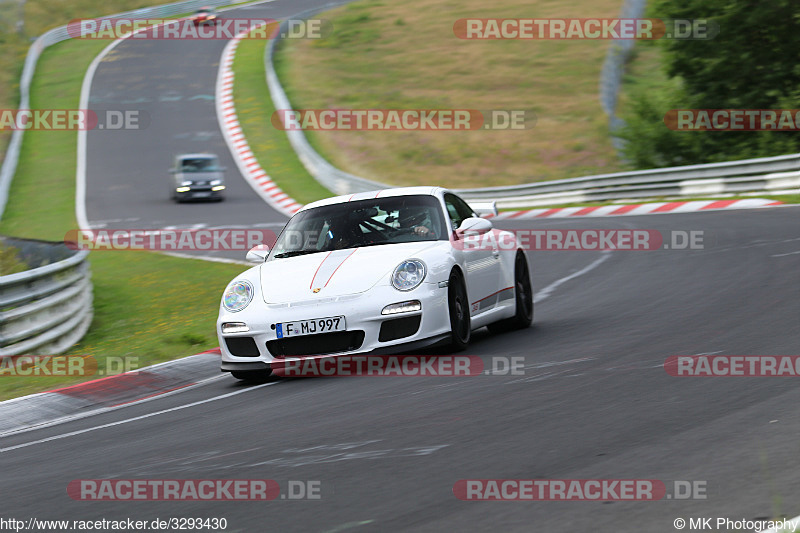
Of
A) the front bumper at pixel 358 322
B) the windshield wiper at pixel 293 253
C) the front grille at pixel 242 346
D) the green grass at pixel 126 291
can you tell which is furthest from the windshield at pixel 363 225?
the green grass at pixel 126 291

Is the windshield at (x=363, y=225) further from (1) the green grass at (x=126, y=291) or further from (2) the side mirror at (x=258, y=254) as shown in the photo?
(1) the green grass at (x=126, y=291)

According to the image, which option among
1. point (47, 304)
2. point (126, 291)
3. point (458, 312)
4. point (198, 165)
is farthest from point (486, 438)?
point (198, 165)

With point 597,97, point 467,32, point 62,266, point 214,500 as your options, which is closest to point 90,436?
point 214,500

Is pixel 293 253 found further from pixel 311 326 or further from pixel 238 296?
pixel 311 326

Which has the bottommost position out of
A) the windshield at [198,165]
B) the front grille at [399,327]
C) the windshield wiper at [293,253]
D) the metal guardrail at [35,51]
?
the front grille at [399,327]

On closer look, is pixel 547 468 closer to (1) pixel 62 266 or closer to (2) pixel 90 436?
(2) pixel 90 436

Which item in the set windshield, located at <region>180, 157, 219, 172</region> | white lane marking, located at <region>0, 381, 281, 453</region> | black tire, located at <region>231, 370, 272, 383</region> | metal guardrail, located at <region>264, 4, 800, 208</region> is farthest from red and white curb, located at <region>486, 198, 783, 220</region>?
white lane marking, located at <region>0, 381, 281, 453</region>

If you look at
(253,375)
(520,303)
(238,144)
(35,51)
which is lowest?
(253,375)

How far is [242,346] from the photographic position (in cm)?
845

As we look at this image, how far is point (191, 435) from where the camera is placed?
6.54m

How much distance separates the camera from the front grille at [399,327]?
823cm

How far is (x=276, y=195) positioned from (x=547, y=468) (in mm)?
26570

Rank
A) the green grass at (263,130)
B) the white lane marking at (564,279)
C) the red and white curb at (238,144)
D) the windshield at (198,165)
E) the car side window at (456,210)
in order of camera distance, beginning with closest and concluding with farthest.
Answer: the car side window at (456,210), the white lane marking at (564,279), the red and white curb at (238,144), the windshield at (198,165), the green grass at (263,130)

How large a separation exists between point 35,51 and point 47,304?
144 ft
